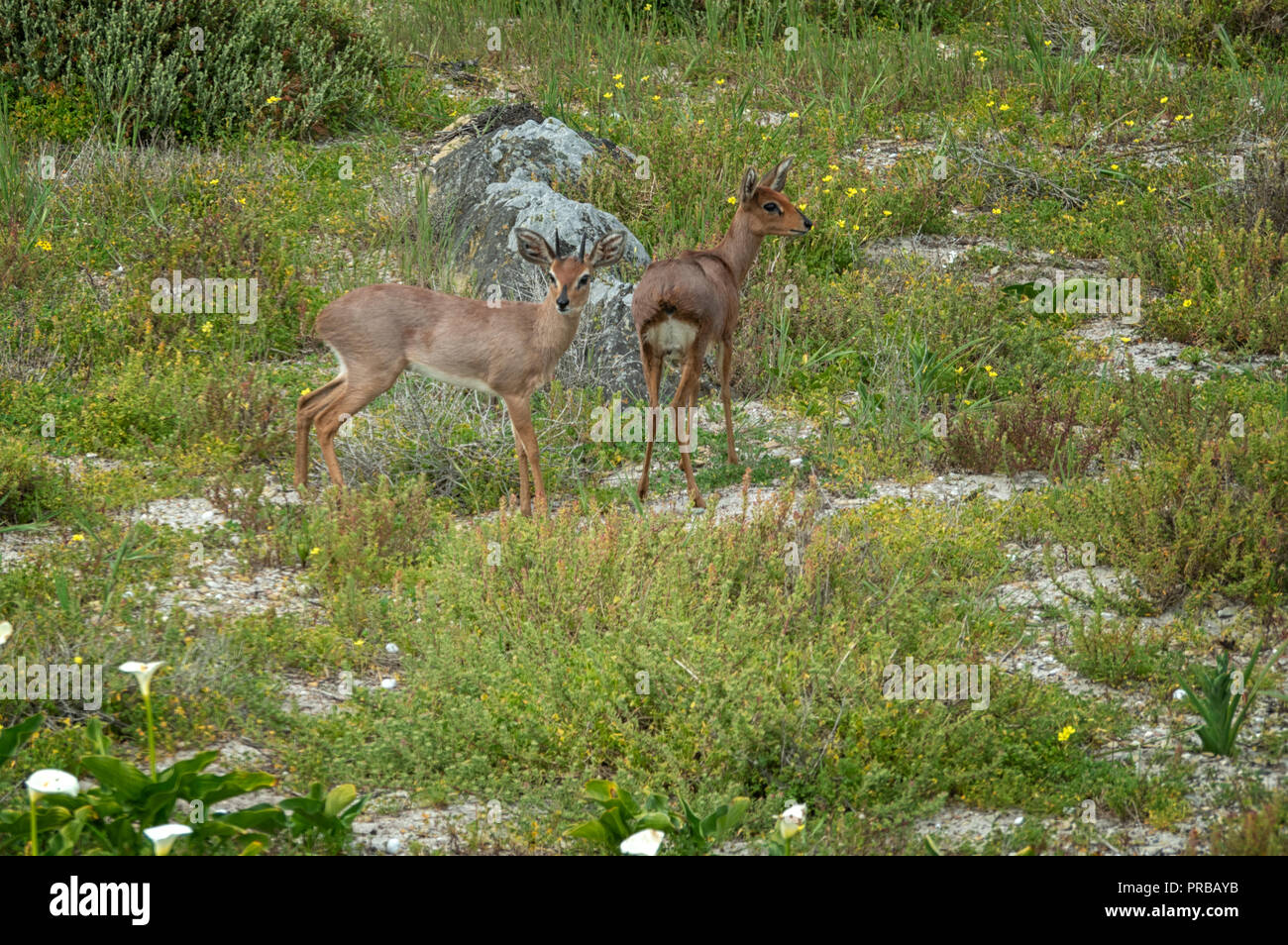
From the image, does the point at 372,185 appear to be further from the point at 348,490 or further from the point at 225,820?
the point at 225,820

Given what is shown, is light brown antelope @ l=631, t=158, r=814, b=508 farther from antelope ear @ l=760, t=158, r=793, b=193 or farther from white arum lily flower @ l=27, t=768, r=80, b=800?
white arum lily flower @ l=27, t=768, r=80, b=800

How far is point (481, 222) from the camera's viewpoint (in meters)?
10.5

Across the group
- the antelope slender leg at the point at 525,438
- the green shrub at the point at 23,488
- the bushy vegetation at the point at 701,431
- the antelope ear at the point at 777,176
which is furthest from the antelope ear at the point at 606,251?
the green shrub at the point at 23,488

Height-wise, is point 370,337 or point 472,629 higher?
point 370,337

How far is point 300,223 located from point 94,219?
158 cm

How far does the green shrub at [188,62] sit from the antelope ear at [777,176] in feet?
17.8

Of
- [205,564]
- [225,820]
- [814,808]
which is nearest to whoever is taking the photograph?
[225,820]

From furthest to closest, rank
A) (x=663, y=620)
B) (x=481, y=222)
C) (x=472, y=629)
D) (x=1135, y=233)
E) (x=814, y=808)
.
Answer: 1. (x=1135, y=233)
2. (x=481, y=222)
3. (x=472, y=629)
4. (x=663, y=620)
5. (x=814, y=808)

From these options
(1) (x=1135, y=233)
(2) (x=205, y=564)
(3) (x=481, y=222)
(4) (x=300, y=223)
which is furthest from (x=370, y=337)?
(1) (x=1135, y=233)

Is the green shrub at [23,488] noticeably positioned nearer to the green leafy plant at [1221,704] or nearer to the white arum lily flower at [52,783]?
the white arum lily flower at [52,783]

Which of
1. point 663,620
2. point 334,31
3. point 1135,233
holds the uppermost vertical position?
point 334,31

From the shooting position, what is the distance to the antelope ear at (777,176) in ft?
29.7

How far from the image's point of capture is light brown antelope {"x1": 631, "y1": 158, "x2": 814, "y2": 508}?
7.94 m

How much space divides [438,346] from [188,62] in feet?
21.0
